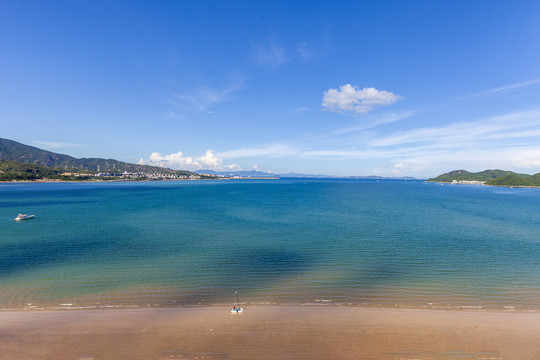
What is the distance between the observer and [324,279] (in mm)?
25062

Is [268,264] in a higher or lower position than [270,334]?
lower

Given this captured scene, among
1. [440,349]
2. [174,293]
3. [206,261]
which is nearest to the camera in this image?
[440,349]

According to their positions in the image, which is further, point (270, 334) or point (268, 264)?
point (268, 264)

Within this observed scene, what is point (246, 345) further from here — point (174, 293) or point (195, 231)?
point (195, 231)

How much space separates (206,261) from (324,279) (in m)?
14.8

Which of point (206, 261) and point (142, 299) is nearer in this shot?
point (142, 299)

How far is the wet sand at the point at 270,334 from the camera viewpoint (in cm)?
1425

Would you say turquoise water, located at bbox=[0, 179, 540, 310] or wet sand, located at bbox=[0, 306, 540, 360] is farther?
turquoise water, located at bbox=[0, 179, 540, 310]

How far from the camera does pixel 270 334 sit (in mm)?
15820

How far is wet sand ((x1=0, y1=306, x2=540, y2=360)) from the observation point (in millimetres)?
14250

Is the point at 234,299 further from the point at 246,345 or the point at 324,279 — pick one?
the point at 324,279

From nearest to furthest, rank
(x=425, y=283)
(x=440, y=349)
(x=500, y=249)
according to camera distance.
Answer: (x=440, y=349) < (x=425, y=283) < (x=500, y=249)

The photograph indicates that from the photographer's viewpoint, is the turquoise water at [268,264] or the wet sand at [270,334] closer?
the wet sand at [270,334]

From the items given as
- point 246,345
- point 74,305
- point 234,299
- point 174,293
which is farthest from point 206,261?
point 246,345
